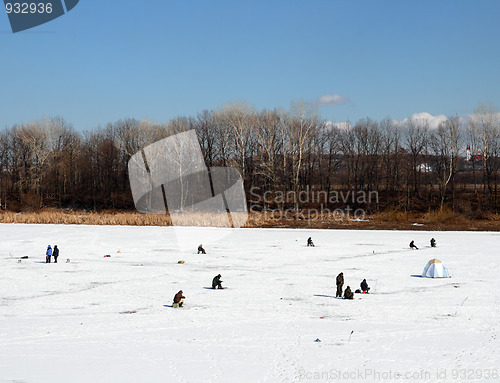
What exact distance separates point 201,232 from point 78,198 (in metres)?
40.3

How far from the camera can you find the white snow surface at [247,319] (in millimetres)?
9844

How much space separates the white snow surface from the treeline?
108ft

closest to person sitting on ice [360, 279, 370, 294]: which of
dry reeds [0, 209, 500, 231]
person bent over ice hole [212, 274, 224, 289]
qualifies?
person bent over ice hole [212, 274, 224, 289]

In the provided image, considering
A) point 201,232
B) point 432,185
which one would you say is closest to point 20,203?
point 201,232

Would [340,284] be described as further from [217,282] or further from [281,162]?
[281,162]

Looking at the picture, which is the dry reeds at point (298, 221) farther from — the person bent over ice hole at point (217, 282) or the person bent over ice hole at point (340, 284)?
the person bent over ice hole at point (340, 284)

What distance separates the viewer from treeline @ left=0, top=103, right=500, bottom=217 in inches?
2363

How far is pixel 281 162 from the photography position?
65.4 metres

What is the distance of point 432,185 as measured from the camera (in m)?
64.9

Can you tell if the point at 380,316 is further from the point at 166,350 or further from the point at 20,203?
the point at 20,203

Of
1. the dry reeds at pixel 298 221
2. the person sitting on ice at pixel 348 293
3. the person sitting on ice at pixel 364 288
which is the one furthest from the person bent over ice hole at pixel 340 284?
the dry reeds at pixel 298 221

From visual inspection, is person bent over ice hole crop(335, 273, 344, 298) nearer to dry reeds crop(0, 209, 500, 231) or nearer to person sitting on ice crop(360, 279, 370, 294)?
person sitting on ice crop(360, 279, 370, 294)

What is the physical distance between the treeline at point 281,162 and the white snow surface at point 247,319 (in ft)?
108

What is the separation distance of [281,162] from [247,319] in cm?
5231
